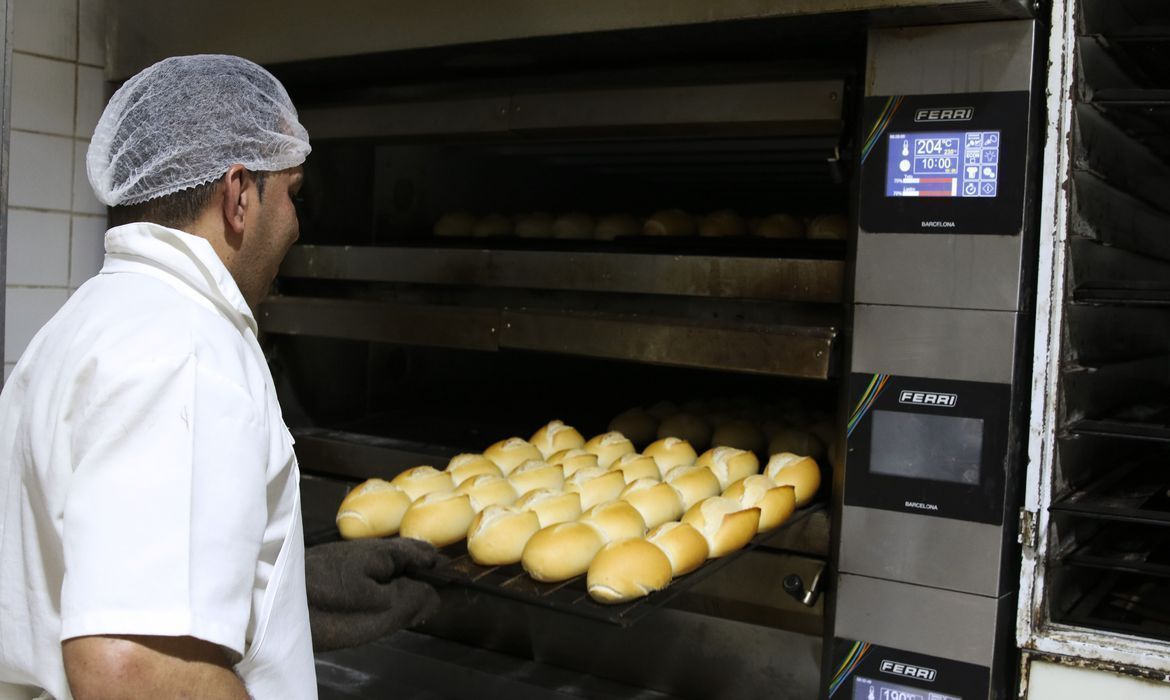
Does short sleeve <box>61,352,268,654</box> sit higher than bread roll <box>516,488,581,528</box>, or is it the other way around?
short sleeve <box>61,352,268,654</box>

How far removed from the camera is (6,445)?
1014 mm

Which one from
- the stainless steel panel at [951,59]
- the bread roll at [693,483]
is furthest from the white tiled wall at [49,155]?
the stainless steel panel at [951,59]

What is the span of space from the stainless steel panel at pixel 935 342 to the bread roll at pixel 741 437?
624 millimetres

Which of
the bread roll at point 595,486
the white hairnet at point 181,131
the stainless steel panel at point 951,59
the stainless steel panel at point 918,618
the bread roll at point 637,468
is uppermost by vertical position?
the stainless steel panel at point 951,59

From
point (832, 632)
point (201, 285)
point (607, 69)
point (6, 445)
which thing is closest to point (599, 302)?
point (607, 69)

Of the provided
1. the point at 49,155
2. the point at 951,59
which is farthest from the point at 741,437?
the point at 49,155

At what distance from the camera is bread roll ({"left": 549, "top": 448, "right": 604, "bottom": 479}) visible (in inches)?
74.4

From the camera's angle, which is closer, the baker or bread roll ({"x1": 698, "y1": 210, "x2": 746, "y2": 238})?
the baker

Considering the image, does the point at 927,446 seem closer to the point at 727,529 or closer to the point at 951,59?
the point at 727,529

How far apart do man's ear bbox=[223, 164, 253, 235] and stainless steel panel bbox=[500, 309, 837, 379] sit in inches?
30.9

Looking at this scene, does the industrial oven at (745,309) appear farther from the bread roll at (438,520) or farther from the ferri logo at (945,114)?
the bread roll at (438,520)

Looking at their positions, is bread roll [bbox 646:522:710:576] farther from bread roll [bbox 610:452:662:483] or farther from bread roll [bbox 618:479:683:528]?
bread roll [bbox 610:452:662:483]

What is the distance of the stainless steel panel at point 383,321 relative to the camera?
188 centimetres

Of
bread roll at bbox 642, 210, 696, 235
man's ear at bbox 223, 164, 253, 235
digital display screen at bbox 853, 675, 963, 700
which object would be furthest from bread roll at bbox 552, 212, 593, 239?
man's ear at bbox 223, 164, 253, 235
